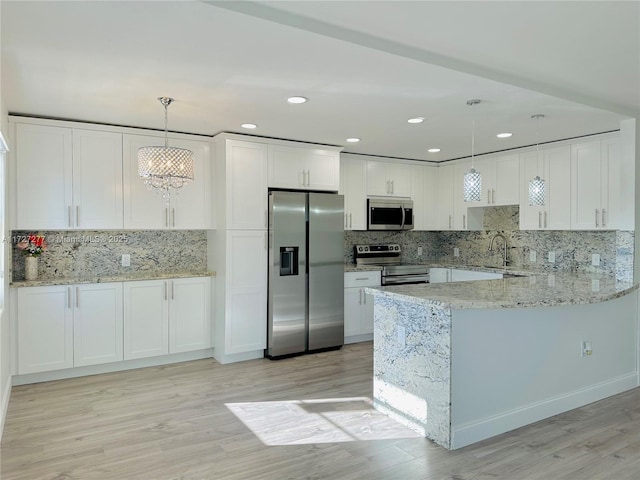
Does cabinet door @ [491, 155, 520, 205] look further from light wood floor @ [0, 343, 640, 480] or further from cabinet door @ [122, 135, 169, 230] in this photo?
cabinet door @ [122, 135, 169, 230]

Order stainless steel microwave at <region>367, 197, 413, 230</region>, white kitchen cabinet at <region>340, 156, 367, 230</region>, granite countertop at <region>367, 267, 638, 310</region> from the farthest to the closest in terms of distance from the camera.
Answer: stainless steel microwave at <region>367, 197, 413, 230</region>, white kitchen cabinet at <region>340, 156, 367, 230</region>, granite countertop at <region>367, 267, 638, 310</region>

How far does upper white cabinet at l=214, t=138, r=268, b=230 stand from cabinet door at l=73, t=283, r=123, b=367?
1289 millimetres

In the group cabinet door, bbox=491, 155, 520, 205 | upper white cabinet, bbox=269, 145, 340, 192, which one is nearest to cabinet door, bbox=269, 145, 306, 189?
upper white cabinet, bbox=269, 145, 340, 192

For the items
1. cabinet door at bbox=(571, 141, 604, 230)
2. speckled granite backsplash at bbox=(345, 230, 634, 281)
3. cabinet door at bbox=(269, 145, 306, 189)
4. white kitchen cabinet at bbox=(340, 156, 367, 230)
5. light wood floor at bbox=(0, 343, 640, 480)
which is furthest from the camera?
white kitchen cabinet at bbox=(340, 156, 367, 230)

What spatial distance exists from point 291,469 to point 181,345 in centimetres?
247

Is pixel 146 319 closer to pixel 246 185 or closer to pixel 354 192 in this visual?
pixel 246 185

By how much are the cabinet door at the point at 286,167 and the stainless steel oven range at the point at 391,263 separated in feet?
5.16

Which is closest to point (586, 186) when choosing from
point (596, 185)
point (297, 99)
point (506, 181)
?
point (596, 185)

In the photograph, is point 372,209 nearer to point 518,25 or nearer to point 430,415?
point 430,415

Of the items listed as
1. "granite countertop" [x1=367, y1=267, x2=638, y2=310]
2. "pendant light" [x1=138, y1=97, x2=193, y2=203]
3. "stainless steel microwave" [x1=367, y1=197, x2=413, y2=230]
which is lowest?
"granite countertop" [x1=367, y1=267, x2=638, y2=310]

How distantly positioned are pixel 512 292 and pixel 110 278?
11.7 feet

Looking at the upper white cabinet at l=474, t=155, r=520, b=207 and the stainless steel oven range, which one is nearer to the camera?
the upper white cabinet at l=474, t=155, r=520, b=207

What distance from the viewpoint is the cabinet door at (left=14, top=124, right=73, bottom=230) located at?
13.1 feet

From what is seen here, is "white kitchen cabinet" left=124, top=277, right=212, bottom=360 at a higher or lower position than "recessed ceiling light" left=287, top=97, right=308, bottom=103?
lower
